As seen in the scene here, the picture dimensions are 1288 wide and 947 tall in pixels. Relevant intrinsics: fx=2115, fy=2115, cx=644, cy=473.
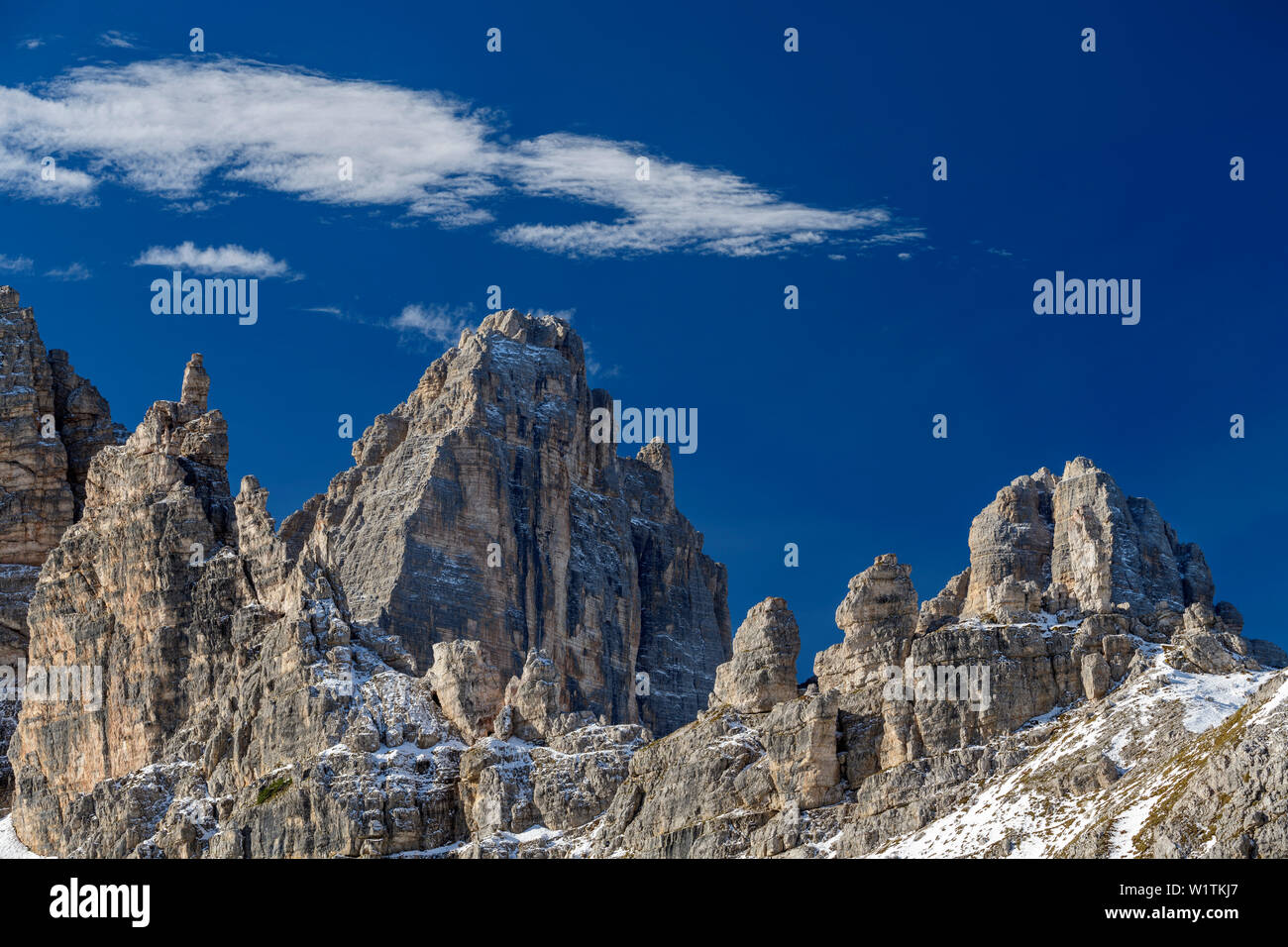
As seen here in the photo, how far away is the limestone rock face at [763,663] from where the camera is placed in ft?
565

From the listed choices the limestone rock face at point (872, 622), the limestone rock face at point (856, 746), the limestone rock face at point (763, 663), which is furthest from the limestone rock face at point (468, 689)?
the limestone rock face at point (872, 622)

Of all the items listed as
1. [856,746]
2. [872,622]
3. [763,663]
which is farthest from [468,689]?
[856,746]

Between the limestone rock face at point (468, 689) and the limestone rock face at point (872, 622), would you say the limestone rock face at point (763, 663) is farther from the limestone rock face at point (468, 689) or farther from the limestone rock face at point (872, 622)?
the limestone rock face at point (468, 689)

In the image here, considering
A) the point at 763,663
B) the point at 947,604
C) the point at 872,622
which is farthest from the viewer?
the point at 947,604

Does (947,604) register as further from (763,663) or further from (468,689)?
(468,689)

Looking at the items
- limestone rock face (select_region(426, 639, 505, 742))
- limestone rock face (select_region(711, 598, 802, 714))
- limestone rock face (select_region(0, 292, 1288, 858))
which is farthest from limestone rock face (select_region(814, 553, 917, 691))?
limestone rock face (select_region(426, 639, 505, 742))

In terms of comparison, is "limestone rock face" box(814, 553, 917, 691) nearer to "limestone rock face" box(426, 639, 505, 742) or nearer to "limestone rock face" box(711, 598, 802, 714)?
"limestone rock face" box(711, 598, 802, 714)

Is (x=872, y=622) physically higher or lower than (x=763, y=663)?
higher

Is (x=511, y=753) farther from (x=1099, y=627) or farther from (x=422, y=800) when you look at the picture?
(x=1099, y=627)

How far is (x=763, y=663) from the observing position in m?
173

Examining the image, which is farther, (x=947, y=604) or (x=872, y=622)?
(x=947, y=604)
